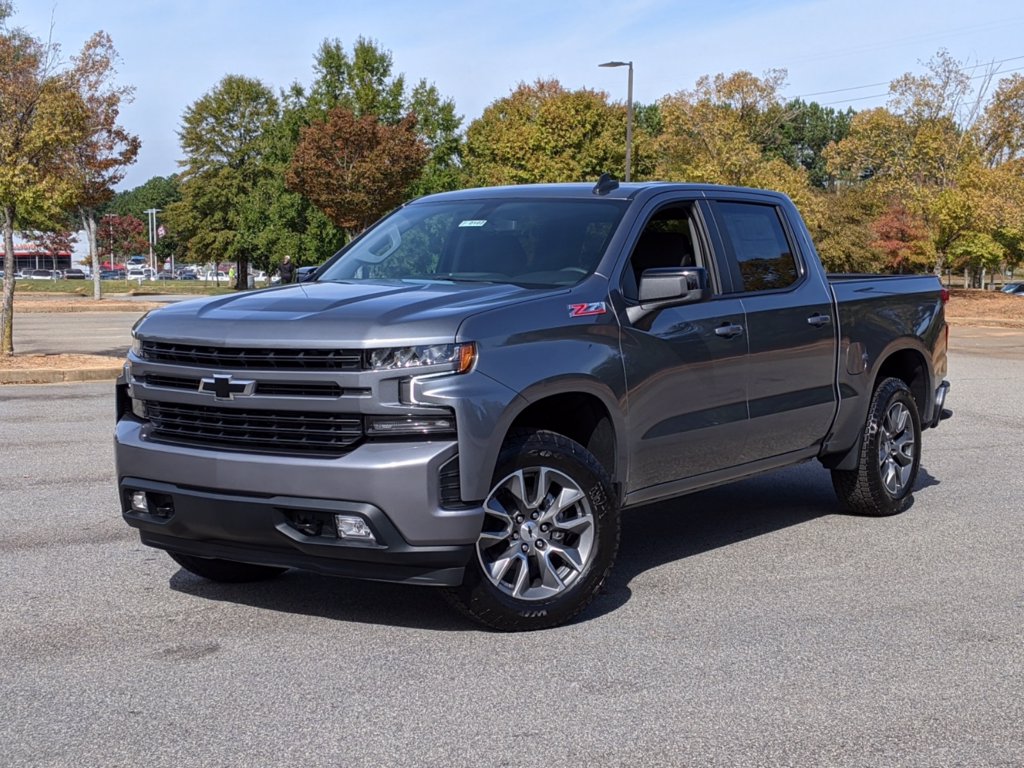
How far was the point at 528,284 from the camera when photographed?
20.3 feet

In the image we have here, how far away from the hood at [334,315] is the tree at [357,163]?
49385 millimetres

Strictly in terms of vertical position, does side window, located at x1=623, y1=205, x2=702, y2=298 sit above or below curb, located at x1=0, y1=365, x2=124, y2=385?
above

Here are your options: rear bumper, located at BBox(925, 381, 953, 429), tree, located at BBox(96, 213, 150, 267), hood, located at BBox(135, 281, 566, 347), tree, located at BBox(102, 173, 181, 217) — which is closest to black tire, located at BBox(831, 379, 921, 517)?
rear bumper, located at BBox(925, 381, 953, 429)

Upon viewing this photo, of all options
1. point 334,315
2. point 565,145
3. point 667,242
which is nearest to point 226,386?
point 334,315

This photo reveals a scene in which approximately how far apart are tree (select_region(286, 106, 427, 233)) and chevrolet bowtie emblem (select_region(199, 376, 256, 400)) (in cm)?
4988

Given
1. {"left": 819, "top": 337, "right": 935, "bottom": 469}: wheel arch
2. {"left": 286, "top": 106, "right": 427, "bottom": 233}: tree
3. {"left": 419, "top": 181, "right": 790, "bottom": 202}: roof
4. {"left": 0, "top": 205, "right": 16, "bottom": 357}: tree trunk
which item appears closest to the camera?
{"left": 419, "top": 181, "right": 790, "bottom": 202}: roof

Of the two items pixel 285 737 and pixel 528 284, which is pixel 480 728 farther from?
pixel 528 284

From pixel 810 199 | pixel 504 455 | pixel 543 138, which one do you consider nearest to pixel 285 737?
pixel 504 455

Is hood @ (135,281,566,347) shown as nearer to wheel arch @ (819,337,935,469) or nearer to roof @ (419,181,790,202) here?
roof @ (419,181,790,202)

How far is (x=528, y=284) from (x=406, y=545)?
1.59m

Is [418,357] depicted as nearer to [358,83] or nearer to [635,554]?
[635,554]

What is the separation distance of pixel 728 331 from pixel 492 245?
1.30 m

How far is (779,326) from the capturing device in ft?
23.5

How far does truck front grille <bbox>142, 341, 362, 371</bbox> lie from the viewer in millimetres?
5184
